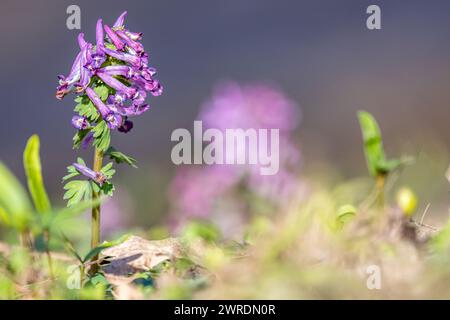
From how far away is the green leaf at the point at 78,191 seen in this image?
280cm

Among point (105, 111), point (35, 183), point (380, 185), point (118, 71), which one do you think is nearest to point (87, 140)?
point (105, 111)

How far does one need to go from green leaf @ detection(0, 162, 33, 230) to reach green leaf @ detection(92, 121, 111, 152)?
20.9 inches

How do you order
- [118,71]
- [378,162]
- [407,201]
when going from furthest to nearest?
[118,71]
[407,201]
[378,162]

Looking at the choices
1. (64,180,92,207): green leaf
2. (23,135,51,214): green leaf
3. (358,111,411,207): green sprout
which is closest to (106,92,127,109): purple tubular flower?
(64,180,92,207): green leaf

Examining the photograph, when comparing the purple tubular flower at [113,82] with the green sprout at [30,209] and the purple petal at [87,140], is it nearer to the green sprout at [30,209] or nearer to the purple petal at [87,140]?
the purple petal at [87,140]

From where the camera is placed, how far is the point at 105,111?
9.09ft

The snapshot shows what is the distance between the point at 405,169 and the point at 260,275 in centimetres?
62

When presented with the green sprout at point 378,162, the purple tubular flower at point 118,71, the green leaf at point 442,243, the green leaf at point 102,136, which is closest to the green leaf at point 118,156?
the green leaf at point 102,136

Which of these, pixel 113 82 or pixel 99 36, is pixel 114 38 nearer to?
pixel 99 36

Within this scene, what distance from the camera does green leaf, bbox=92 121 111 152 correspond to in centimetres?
279

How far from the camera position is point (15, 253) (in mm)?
2490

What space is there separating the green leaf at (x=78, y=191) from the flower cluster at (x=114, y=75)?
18 cm

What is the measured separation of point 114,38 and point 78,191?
0.50 m

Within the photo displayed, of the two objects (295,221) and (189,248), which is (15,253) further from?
(295,221)
